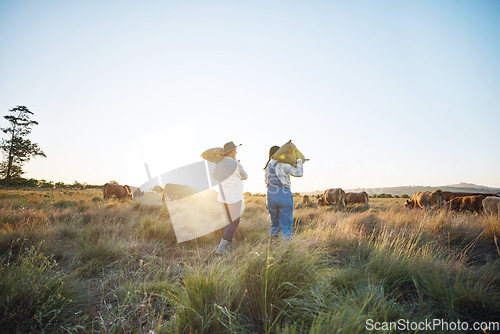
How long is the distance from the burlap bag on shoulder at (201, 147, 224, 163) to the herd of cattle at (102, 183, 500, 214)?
884 cm

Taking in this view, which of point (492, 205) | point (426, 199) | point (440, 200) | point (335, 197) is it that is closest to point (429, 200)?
point (426, 199)

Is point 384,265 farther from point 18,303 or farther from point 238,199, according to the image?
point 18,303

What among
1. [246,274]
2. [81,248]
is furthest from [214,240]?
[246,274]

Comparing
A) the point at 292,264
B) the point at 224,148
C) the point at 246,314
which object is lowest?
the point at 246,314

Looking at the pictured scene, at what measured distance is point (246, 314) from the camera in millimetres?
2090

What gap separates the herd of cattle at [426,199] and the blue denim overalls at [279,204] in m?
7.38

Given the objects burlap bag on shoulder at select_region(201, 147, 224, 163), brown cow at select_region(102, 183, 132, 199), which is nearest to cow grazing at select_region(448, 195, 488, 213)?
burlap bag on shoulder at select_region(201, 147, 224, 163)

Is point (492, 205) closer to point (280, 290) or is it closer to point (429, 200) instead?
point (429, 200)

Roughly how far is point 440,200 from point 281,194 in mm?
14186

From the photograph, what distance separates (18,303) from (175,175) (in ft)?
53.1

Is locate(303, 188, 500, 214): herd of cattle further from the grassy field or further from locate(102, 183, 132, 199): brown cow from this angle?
locate(102, 183, 132, 199): brown cow

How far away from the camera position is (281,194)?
16.6ft

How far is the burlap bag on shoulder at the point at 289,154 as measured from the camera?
5.03 metres

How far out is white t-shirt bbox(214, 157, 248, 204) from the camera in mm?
5254
